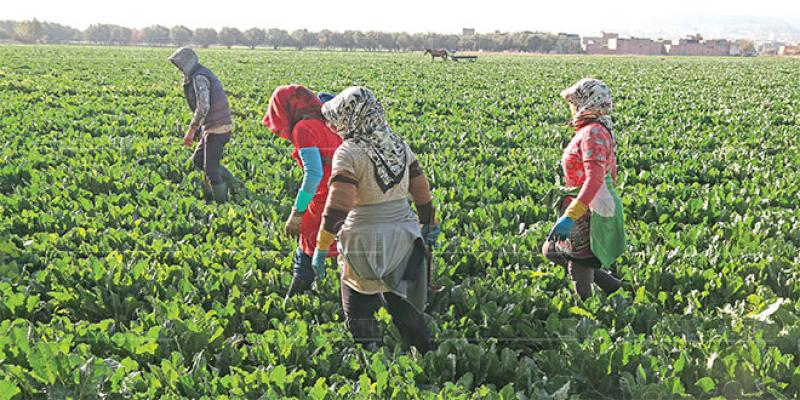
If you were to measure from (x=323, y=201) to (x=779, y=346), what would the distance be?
298 cm

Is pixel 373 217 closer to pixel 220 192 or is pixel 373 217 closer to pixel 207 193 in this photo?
pixel 220 192

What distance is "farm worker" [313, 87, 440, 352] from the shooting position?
10.5 ft

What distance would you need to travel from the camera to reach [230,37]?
128 meters

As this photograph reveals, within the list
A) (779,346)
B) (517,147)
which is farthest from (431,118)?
(779,346)

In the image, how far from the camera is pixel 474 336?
422 centimetres

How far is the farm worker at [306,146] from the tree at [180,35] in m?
134

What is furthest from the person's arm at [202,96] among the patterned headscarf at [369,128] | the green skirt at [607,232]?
the green skirt at [607,232]

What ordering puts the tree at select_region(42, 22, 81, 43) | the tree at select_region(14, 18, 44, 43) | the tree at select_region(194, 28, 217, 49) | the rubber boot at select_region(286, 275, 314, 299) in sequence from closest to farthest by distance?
1. the rubber boot at select_region(286, 275, 314, 299)
2. the tree at select_region(14, 18, 44, 43)
3. the tree at select_region(194, 28, 217, 49)
4. the tree at select_region(42, 22, 81, 43)

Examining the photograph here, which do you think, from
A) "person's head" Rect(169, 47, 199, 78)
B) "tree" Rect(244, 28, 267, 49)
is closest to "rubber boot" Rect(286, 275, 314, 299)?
"person's head" Rect(169, 47, 199, 78)

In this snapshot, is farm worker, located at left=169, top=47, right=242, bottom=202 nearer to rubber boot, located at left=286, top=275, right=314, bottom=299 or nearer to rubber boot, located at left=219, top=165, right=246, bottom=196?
rubber boot, located at left=219, top=165, right=246, bottom=196

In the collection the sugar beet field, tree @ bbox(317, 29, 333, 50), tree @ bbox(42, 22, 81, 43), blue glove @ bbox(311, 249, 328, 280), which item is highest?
tree @ bbox(42, 22, 81, 43)

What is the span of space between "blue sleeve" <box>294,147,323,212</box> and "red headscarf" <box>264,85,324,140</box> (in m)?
0.25

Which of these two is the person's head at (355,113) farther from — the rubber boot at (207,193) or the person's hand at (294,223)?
the rubber boot at (207,193)

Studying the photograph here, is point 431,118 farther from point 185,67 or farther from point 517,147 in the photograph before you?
point 185,67
